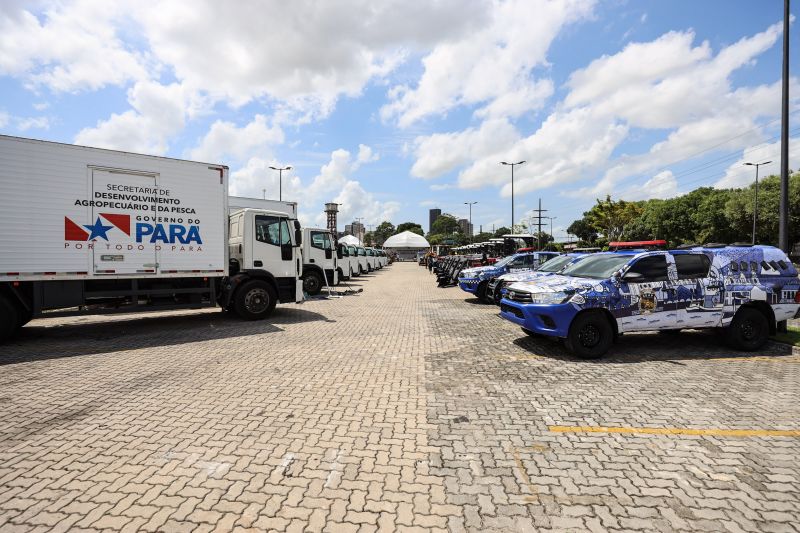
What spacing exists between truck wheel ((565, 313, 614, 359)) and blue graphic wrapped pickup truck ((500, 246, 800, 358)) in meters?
0.01

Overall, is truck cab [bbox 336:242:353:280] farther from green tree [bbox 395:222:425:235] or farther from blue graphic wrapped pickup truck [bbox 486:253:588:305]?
green tree [bbox 395:222:425:235]

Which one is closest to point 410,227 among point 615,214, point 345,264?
point 615,214

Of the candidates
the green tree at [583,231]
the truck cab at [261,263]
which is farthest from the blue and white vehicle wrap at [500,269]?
the green tree at [583,231]

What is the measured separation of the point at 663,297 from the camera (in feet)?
22.3

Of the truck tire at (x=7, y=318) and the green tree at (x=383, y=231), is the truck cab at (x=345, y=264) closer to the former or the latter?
the truck tire at (x=7, y=318)

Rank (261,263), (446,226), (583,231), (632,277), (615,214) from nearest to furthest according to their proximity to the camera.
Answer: (632,277)
(261,263)
(615,214)
(583,231)
(446,226)

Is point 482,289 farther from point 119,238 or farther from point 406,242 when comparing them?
point 406,242

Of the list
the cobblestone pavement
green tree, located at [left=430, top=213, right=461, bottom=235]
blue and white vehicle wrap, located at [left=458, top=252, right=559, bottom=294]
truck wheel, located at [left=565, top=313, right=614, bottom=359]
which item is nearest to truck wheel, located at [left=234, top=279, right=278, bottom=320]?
the cobblestone pavement

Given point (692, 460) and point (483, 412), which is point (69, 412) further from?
point (692, 460)

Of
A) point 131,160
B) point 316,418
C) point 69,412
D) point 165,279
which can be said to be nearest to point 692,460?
point 316,418

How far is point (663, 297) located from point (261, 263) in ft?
28.7

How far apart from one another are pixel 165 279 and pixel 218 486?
7.16 metres

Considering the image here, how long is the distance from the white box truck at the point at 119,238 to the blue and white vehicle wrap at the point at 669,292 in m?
6.61

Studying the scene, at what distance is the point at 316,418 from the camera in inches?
168
